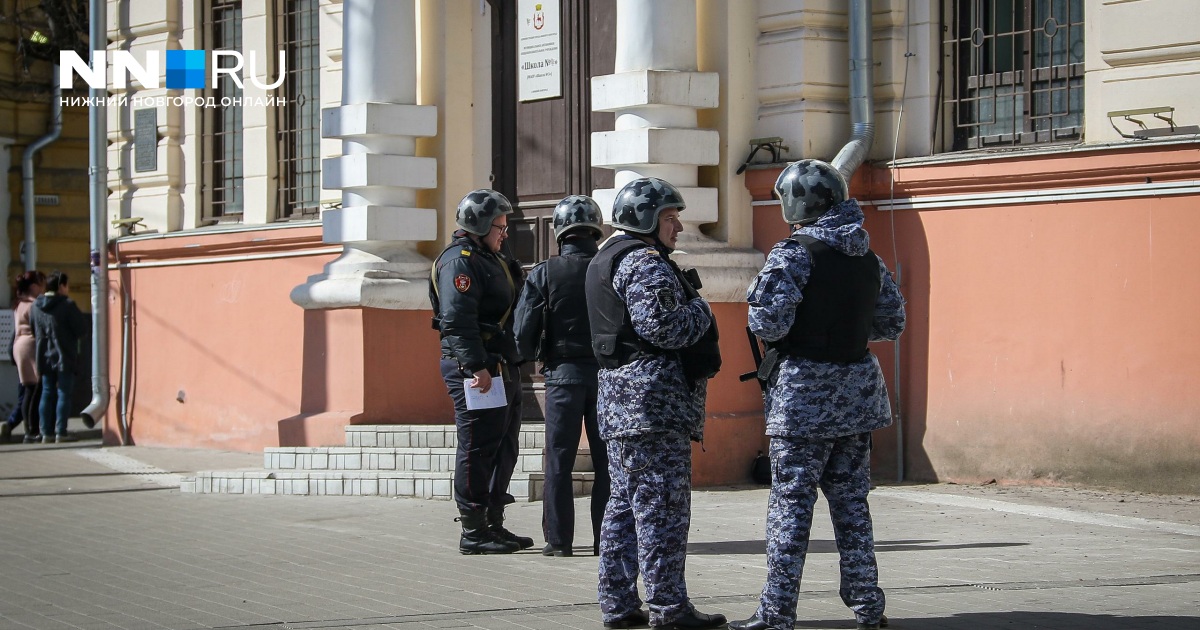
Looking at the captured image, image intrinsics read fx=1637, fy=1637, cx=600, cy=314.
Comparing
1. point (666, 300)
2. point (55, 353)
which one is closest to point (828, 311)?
point (666, 300)

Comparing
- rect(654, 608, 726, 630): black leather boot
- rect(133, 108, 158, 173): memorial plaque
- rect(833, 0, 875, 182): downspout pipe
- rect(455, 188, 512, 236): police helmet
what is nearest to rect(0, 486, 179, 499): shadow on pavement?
rect(455, 188, 512, 236): police helmet

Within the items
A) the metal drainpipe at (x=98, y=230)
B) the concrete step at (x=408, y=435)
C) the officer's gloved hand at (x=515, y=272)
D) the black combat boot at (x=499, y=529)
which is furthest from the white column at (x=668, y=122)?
the metal drainpipe at (x=98, y=230)

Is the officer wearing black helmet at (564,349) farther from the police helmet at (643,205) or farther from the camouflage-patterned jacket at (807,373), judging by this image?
the camouflage-patterned jacket at (807,373)

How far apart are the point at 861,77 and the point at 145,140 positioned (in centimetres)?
819

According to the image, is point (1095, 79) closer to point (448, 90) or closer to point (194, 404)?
point (448, 90)

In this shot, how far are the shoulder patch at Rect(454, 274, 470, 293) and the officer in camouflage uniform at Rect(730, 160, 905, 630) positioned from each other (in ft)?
9.36

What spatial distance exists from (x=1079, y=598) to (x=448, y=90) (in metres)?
8.06

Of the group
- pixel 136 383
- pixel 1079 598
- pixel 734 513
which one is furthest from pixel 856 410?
pixel 136 383

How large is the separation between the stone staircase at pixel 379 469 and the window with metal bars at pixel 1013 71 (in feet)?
12.0

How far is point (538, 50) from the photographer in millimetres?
13078

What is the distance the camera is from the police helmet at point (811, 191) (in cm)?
619

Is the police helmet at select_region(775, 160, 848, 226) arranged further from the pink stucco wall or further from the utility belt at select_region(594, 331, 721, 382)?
the pink stucco wall

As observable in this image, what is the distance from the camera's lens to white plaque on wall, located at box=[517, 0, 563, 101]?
1292cm

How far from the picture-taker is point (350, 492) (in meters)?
11.6
